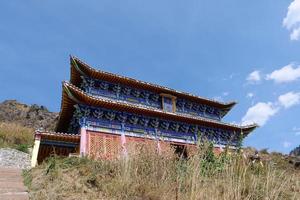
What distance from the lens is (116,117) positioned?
1661 centimetres

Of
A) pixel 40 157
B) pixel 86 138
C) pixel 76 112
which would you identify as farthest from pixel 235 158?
pixel 40 157

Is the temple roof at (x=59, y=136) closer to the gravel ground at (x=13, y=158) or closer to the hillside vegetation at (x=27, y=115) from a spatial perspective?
the gravel ground at (x=13, y=158)

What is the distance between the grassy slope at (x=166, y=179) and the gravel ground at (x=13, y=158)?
14.0 metres

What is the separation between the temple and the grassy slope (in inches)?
304

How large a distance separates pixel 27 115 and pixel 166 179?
44.5m

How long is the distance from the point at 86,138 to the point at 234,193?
42.8ft

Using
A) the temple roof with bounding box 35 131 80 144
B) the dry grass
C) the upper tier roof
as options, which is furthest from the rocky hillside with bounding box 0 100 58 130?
the temple roof with bounding box 35 131 80 144

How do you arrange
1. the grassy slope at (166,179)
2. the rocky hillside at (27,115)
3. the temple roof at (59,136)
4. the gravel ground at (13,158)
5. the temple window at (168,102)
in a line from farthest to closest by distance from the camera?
the rocky hillside at (27,115) → the temple window at (168,102) → the gravel ground at (13,158) → the temple roof at (59,136) → the grassy slope at (166,179)

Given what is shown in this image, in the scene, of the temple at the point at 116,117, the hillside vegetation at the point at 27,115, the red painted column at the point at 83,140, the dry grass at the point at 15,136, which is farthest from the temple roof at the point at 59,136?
the hillside vegetation at the point at 27,115

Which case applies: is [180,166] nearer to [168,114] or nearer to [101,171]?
[101,171]

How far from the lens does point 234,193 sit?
9.21 ft

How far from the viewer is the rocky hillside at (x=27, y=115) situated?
43.1 meters

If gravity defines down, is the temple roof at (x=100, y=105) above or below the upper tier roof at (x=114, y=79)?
below

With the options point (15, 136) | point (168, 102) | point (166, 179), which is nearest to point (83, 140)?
point (168, 102)
